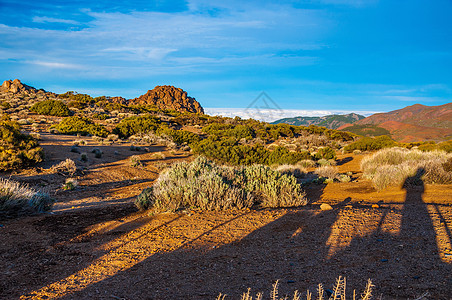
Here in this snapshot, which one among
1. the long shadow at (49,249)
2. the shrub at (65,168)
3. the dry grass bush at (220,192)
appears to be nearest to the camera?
the long shadow at (49,249)

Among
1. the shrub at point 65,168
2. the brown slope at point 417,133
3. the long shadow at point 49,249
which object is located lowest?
the long shadow at point 49,249

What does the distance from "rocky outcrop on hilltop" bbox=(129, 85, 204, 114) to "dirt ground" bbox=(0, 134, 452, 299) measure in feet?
196

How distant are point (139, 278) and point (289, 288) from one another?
1737mm

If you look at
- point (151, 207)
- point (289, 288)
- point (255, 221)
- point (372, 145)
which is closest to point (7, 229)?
point (151, 207)

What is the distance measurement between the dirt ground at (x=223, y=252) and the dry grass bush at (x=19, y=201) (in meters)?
0.33

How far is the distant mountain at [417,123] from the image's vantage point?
108ft

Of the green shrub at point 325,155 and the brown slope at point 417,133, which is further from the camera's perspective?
the brown slope at point 417,133

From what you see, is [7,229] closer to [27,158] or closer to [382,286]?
[382,286]

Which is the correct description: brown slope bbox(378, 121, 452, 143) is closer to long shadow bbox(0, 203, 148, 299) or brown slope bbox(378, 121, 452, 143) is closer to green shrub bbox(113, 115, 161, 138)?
green shrub bbox(113, 115, 161, 138)

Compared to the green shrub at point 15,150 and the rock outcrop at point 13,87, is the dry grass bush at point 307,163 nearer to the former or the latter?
the green shrub at point 15,150

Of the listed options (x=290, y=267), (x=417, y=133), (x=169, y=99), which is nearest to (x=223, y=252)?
(x=290, y=267)

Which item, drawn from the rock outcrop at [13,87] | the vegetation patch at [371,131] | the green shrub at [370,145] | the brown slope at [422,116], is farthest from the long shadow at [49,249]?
the rock outcrop at [13,87]

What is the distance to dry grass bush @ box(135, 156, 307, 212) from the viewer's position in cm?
651

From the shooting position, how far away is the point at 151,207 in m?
6.96
